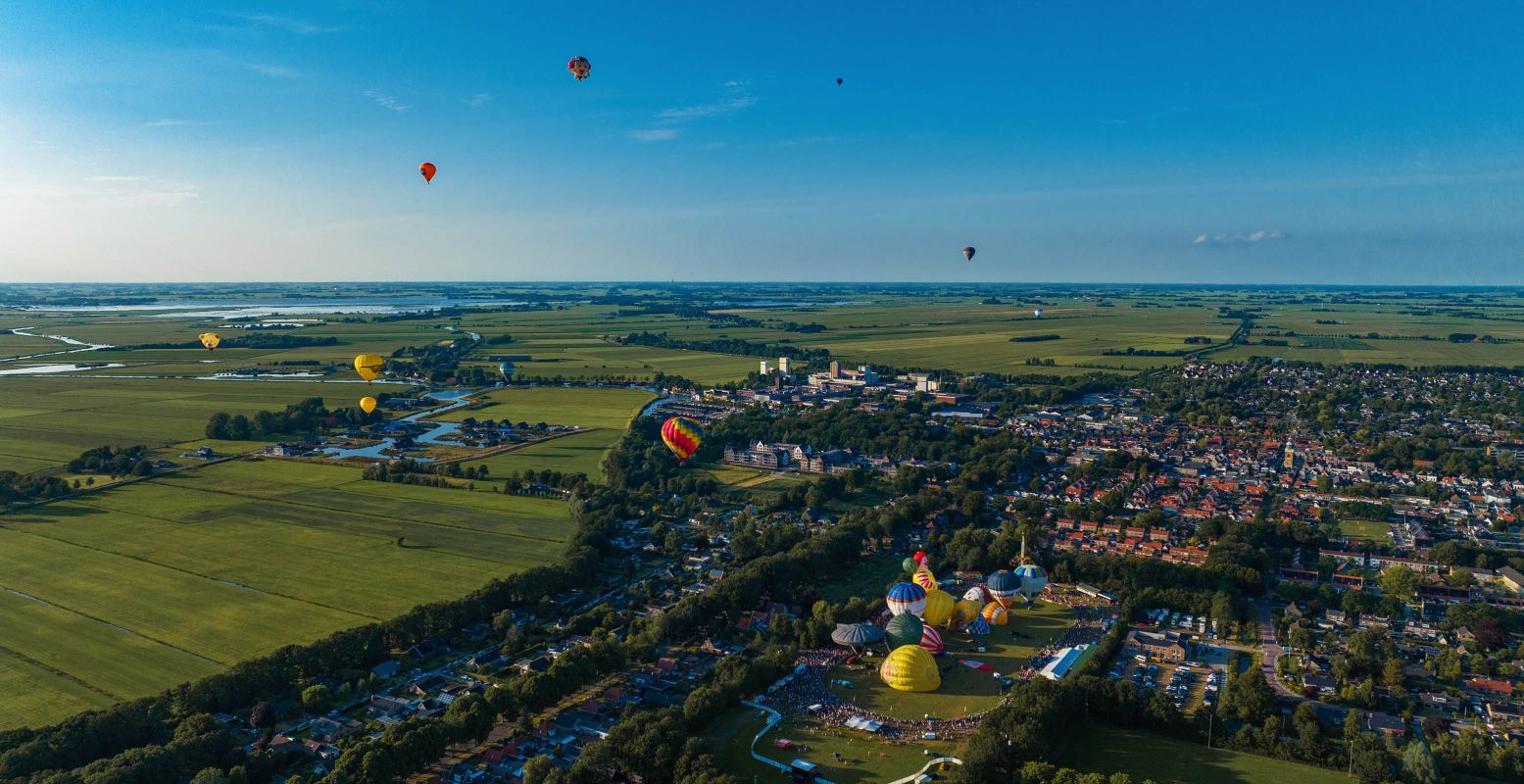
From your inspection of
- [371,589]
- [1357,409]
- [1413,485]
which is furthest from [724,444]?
[1357,409]

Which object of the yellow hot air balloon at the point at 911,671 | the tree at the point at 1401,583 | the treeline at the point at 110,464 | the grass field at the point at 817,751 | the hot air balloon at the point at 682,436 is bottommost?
the grass field at the point at 817,751

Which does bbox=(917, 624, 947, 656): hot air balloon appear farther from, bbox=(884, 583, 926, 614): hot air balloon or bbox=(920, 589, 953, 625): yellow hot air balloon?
bbox=(920, 589, 953, 625): yellow hot air balloon

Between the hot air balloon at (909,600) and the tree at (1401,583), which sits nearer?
the hot air balloon at (909,600)

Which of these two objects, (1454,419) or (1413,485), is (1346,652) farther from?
(1454,419)

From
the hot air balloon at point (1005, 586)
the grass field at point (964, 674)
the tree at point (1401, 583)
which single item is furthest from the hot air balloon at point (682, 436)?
the tree at point (1401, 583)

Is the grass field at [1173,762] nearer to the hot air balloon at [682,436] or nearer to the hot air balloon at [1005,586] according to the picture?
the hot air balloon at [1005,586]
